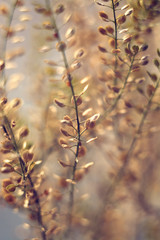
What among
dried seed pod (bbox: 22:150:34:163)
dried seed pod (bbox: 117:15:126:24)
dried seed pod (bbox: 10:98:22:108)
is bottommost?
dried seed pod (bbox: 22:150:34:163)

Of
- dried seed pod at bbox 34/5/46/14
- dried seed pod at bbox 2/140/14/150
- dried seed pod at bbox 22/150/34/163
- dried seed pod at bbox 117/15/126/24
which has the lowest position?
dried seed pod at bbox 22/150/34/163

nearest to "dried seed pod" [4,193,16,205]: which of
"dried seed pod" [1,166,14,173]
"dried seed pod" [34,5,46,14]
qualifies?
"dried seed pod" [1,166,14,173]

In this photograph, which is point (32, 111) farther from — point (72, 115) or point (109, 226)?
point (109, 226)

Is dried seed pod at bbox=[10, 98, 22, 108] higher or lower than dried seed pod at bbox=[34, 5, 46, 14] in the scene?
lower

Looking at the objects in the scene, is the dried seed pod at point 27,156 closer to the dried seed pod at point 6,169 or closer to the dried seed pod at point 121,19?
the dried seed pod at point 6,169

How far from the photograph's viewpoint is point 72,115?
50 cm

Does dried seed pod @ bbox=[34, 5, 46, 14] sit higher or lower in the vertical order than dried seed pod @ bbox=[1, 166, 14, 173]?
higher

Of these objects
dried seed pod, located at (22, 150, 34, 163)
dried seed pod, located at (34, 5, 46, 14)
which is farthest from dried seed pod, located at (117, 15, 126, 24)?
dried seed pod, located at (22, 150, 34, 163)

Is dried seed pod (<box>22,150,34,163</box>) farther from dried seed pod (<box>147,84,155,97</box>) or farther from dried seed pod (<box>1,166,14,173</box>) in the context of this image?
dried seed pod (<box>147,84,155,97</box>)

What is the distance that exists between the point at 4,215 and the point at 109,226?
1.57 ft

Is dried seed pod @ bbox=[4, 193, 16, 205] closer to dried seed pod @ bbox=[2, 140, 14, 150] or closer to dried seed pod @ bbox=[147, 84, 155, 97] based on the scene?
dried seed pod @ bbox=[2, 140, 14, 150]

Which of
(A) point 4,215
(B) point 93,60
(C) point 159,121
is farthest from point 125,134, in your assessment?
(A) point 4,215

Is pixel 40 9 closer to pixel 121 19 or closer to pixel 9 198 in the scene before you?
pixel 121 19

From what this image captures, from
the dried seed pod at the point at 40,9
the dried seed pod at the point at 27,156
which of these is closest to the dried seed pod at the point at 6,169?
the dried seed pod at the point at 27,156
